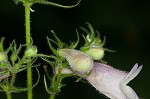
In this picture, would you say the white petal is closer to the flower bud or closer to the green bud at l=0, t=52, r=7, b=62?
the flower bud

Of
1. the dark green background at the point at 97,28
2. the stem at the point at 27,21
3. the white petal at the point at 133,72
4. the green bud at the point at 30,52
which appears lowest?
the dark green background at the point at 97,28

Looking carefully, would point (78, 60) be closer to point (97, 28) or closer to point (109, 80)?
point (109, 80)

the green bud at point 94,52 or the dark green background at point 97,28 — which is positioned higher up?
the green bud at point 94,52

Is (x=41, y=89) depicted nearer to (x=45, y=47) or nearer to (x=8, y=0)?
(x=45, y=47)

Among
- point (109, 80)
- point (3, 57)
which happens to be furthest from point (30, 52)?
point (109, 80)

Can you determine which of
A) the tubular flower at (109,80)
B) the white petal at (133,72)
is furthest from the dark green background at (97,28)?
the white petal at (133,72)

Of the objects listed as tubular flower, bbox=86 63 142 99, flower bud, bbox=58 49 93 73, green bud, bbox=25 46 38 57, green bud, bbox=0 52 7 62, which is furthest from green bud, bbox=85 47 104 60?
green bud, bbox=0 52 7 62

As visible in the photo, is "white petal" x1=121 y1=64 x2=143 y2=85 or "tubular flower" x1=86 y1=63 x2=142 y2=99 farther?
"tubular flower" x1=86 y1=63 x2=142 y2=99

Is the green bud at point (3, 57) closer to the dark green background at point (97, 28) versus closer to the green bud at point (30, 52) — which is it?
the green bud at point (30, 52)
